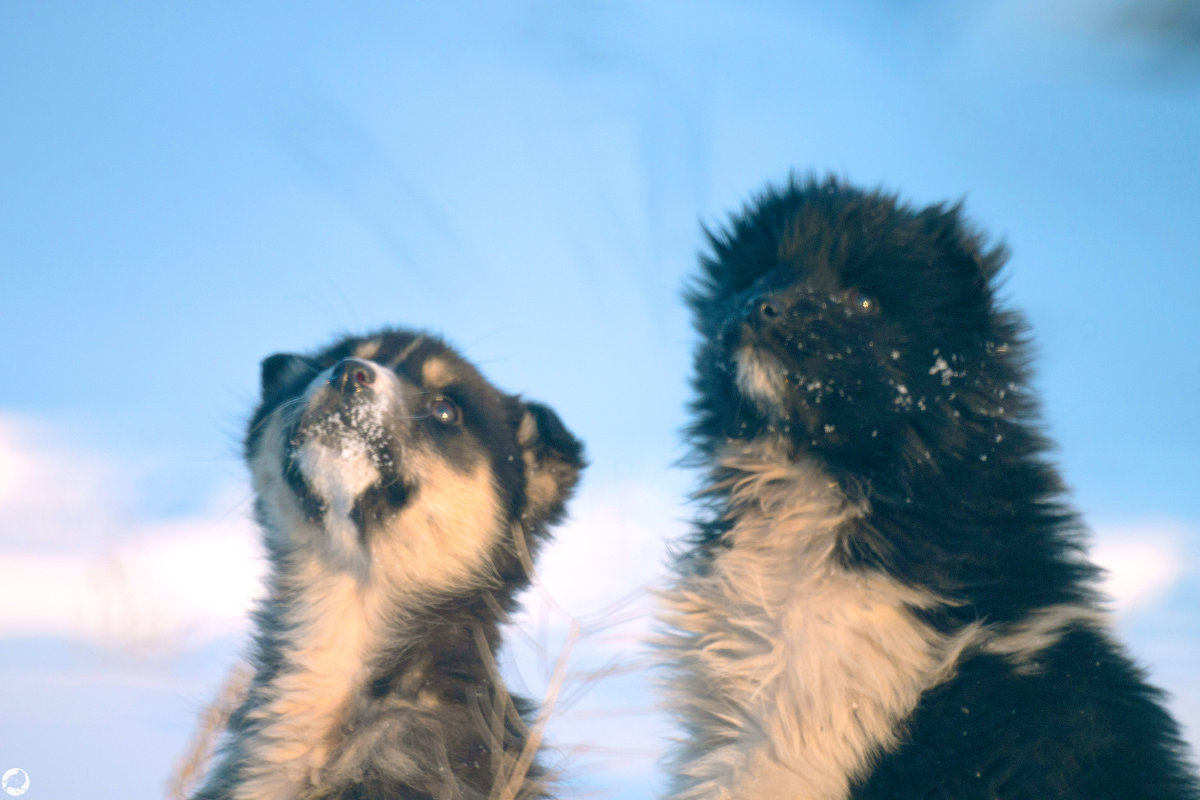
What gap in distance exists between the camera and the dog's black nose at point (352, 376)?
4555mm

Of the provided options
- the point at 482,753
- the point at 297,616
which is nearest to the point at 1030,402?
the point at 482,753

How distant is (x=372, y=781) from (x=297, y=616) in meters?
1.02

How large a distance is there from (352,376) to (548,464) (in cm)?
118

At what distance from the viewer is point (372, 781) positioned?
4.03 m

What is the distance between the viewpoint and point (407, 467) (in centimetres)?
475

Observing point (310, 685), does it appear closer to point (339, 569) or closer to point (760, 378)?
point (339, 569)

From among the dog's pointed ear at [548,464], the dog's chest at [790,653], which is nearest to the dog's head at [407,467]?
the dog's pointed ear at [548,464]

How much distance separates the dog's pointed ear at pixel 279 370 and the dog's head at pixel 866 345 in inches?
87.1

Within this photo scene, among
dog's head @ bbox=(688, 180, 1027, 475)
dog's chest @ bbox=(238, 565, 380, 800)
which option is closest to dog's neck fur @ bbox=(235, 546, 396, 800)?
dog's chest @ bbox=(238, 565, 380, 800)

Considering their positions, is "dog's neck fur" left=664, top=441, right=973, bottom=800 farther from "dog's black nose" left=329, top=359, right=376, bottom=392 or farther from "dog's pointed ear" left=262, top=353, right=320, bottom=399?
"dog's pointed ear" left=262, top=353, right=320, bottom=399

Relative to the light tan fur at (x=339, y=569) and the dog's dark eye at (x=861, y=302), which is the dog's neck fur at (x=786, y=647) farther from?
the light tan fur at (x=339, y=569)

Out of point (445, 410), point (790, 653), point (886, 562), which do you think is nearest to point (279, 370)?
point (445, 410)

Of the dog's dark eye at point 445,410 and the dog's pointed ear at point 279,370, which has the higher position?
the dog's pointed ear at point 279,370

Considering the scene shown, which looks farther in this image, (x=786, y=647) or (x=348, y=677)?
(x=348, y=677)
